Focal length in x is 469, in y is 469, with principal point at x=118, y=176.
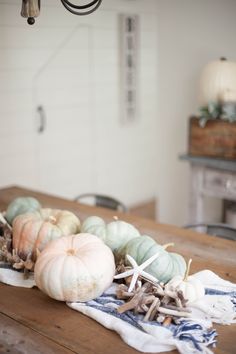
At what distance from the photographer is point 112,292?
1.50 meters

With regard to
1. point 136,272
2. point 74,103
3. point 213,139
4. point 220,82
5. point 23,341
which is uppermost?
point 220,82

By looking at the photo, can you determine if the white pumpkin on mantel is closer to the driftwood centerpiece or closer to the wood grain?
the driftwood centerpiece

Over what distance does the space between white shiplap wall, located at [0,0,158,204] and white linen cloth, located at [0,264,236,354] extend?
1.90 metres

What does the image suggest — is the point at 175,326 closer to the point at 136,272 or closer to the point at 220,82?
the point at 136,272

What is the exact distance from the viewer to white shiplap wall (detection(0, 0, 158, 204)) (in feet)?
10.6

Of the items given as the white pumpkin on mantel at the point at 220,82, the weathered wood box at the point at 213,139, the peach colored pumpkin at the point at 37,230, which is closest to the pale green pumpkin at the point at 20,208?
the peach colored pumpkin at the point at 37,230

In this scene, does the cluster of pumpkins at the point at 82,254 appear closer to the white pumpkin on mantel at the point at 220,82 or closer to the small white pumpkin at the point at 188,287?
the small white pumpkin at the point at 188,287

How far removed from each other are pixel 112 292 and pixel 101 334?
21cm

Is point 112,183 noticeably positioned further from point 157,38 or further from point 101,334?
point 101,334

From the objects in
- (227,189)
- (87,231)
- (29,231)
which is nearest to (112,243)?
(87,231)

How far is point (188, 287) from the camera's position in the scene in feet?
4.65

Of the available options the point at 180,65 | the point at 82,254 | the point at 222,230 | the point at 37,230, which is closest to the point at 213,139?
the point at 222,230

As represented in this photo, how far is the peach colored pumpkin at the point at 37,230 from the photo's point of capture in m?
1.66

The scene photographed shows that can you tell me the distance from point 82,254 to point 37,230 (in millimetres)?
283
